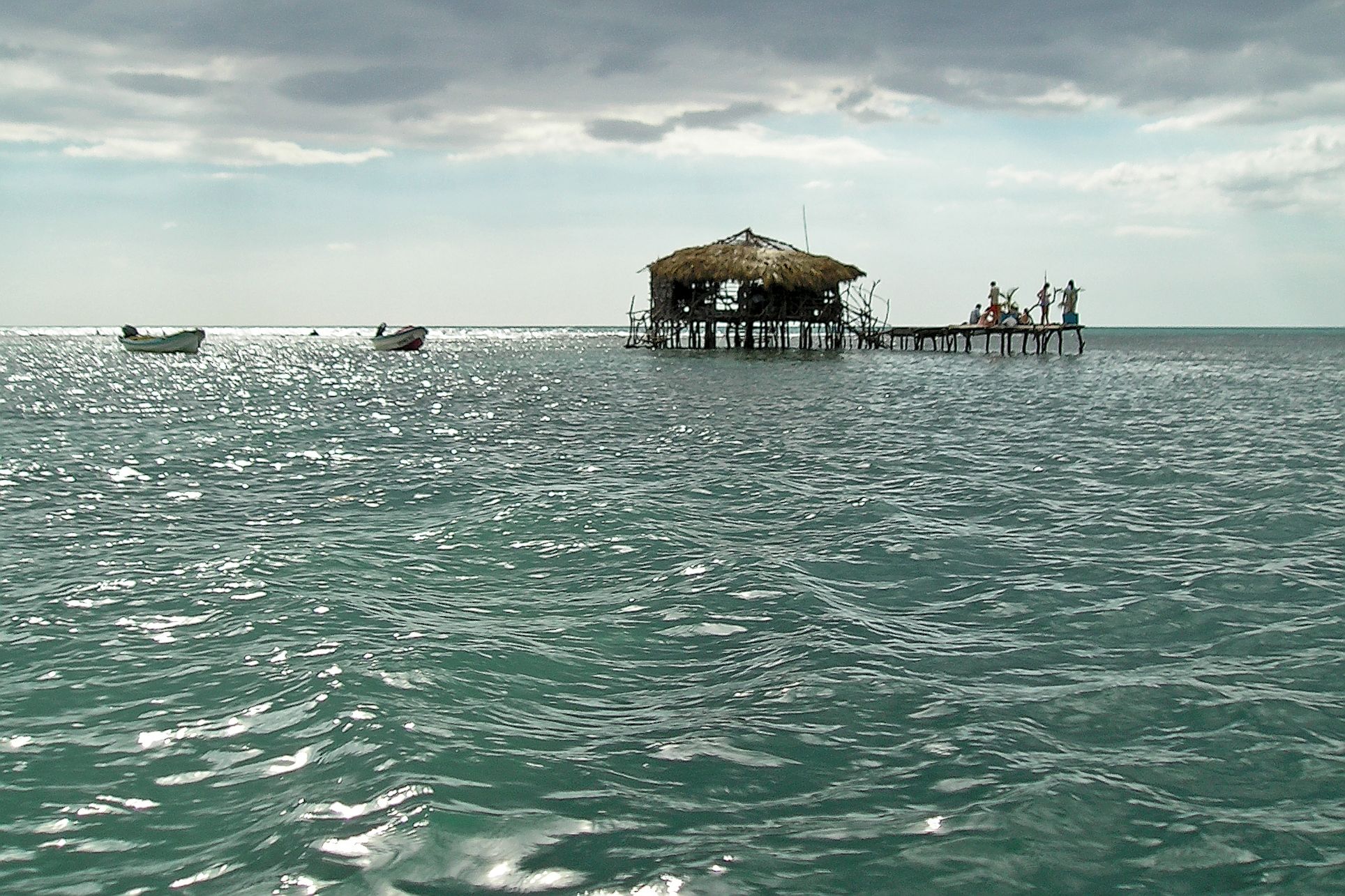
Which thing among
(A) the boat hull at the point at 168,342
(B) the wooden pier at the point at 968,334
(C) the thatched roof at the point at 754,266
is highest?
(C) the thatched roof at the point at 754,266

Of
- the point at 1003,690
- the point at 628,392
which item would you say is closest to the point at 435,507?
the point at 1003,690

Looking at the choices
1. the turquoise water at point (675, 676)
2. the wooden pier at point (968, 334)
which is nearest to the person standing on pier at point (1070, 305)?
the wooden pier at point (968, 334)

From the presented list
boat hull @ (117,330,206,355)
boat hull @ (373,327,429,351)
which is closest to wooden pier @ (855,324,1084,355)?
boat hull @ (373,327,429,351)

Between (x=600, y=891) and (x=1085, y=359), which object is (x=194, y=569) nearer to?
(x=600, y=891)

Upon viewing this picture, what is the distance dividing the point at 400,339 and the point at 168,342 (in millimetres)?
14426

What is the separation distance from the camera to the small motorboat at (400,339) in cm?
6750

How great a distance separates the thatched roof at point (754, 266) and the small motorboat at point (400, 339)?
21.7 m

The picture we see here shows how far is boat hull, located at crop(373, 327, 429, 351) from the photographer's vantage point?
67438 millimetres

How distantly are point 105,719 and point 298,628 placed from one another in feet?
5.62

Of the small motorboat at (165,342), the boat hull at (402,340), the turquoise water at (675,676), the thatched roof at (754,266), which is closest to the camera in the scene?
the turquoise water at (675,676)

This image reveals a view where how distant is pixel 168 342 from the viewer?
59.5m

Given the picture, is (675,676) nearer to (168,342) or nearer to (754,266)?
(754,266)

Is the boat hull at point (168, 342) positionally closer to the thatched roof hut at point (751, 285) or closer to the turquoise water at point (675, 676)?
the thatched roof hut at point (751, 285)

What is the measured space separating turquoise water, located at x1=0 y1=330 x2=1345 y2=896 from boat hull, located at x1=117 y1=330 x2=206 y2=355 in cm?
4899
